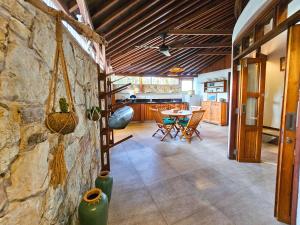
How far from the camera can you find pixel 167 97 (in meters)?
8.88

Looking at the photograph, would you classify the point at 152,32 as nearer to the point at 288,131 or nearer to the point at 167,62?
the point at 167,62

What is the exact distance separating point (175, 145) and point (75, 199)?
3145 millimetres

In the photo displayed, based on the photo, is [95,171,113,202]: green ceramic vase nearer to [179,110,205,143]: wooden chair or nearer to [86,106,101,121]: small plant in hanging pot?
[86,106,101,121]: small plant in hanging pot

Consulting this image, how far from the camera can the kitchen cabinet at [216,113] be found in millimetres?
6750

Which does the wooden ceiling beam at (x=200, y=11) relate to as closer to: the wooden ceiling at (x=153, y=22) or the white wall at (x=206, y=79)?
the wooden ceiling at (x=153, y=22)

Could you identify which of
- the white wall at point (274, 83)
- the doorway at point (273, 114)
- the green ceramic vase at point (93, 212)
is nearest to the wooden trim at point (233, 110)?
the doorway at point (273, 114)

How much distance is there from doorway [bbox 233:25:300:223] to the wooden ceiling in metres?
1.49

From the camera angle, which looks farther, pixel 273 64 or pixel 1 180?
pixel 273 64

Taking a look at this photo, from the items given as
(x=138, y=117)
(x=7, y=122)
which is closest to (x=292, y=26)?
(x=7, y=122)

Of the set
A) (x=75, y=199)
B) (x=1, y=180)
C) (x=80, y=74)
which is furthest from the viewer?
(x=80, y=74)

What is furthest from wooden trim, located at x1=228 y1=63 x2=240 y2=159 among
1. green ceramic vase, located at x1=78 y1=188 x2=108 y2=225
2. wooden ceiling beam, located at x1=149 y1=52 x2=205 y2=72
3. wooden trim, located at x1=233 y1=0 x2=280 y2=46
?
wooden ceiling beam, located at x1=149 y1=52 x2=205 y2=72

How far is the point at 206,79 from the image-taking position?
838 cm

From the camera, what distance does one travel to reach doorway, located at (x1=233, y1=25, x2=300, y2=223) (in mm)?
1621

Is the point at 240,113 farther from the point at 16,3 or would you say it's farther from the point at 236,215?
the point at 16,3
